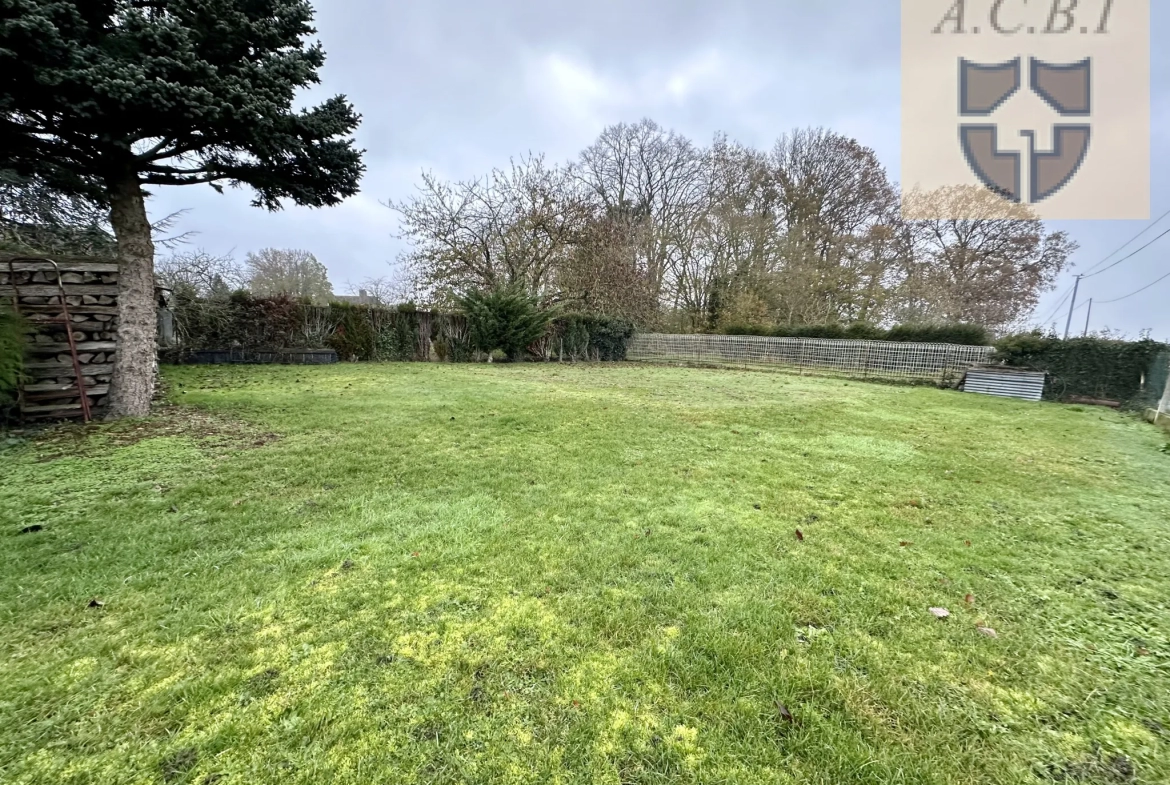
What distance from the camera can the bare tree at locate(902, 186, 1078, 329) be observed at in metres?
18.1

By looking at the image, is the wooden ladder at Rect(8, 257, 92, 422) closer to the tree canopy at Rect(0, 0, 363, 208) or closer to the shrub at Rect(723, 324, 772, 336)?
the tree canopy at Rect(0, 0, 363, 208)

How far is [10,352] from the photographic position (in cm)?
386

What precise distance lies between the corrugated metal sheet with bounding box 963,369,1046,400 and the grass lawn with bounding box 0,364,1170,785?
974 cm

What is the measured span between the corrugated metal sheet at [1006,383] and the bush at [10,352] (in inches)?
693

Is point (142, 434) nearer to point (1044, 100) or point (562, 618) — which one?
point (562, 618)

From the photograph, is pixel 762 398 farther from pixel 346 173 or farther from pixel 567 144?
pixel 567 144

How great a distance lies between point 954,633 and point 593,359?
1578cm

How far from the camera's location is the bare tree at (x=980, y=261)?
18.1 metres

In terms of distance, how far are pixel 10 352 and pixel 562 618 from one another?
5.48 metres

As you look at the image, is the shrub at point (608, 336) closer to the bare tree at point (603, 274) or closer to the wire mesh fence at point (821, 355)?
the bare tree at point (603, 274)

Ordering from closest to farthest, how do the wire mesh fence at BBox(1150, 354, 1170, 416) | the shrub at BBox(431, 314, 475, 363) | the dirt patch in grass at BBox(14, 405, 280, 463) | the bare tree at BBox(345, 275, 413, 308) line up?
1. the dirt patch in grass at BBox(14, 405, 280, 463)
2. the wire mesh fence at BBox(1150, 354, 1170, 416)
3. the shrub at BBox(431, 314, 475, 363)
4. the bare tree at BBox(345, 275, 413, 308)

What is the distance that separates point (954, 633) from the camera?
1840 mm

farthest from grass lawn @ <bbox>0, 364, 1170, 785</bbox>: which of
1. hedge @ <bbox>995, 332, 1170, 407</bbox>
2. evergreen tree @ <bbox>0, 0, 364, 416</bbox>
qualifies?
hedge @ <bbox>995, 332, 1170, 407</bbox>

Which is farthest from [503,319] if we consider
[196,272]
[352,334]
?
[196,272]
